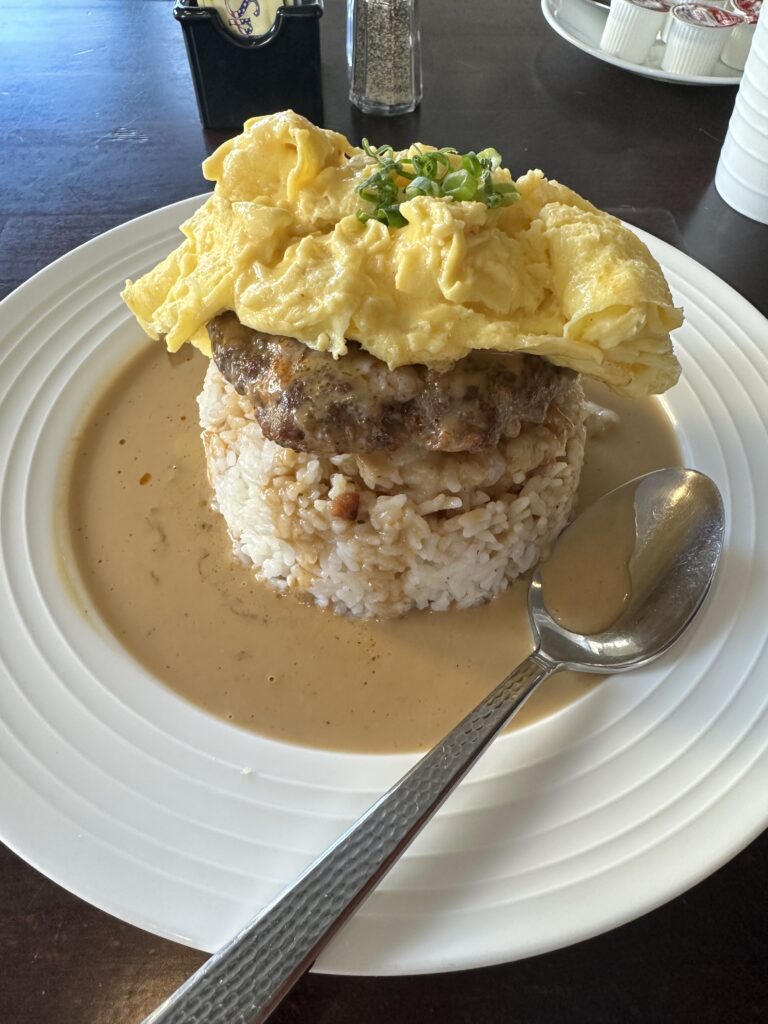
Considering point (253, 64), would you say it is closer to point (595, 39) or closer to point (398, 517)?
point (595, 39)

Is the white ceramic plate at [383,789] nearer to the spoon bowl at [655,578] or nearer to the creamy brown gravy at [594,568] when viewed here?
the spoon bowl at [655,578]

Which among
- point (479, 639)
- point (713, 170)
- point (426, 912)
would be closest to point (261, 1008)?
point (426, 912)

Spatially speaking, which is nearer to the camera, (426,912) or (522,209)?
(426,912)

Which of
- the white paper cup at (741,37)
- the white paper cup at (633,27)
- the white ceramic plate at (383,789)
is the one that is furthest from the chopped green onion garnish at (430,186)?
the white paper cup at (741,37)

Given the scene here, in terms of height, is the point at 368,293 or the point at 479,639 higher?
the point at 368,293

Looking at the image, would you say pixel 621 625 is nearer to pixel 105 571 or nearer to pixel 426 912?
pixel 426 912

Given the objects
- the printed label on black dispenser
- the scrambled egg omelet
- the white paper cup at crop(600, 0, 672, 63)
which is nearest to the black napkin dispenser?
the printed label on black dispenser
